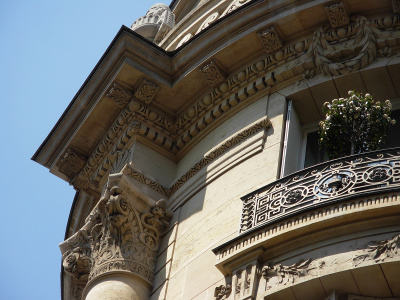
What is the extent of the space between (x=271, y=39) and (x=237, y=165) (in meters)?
2.31

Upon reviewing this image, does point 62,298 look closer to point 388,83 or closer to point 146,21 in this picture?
point 146,21

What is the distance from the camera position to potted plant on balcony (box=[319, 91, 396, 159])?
12281mm

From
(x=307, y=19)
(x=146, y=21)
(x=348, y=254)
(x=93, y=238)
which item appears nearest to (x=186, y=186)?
(x=93, y=238)

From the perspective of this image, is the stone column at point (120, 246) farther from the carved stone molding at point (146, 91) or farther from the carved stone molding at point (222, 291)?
the carved stone molding at point (146, 91)

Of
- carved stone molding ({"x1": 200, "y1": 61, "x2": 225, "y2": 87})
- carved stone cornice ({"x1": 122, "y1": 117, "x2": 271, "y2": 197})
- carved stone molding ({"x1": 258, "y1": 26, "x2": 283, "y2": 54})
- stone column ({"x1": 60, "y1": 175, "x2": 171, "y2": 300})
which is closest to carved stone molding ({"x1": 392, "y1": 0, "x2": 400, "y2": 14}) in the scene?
carved stone molding ({"x1": 258, "y1": 26, "x2": 283, "y2": 54})

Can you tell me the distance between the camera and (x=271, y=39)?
570 inches

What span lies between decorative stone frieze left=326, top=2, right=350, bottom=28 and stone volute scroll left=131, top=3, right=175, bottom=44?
19.2 ft

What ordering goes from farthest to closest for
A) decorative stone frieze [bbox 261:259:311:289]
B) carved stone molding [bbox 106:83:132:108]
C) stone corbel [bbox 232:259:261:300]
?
carved stone molding [bbox 106:83:132:108], stone corbel [bbox 232:259:261:300], decorative stone frieze [bbox 261:259:311:289]

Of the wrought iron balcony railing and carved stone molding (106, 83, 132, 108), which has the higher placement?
carved stone molding (106, 83, 132, 108)

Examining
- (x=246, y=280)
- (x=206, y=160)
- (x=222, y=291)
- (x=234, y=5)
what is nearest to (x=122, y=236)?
(x=206, y=160)

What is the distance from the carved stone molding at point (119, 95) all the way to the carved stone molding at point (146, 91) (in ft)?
0.53

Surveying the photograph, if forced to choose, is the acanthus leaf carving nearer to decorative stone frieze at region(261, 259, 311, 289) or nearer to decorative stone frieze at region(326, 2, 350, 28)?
decorative stone frieze at region(261, 259, 311, 289)

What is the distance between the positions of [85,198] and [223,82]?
13.8 ft

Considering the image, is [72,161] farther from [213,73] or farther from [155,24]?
[155,24]
